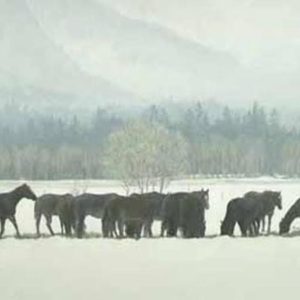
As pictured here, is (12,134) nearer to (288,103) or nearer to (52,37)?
(52,37)

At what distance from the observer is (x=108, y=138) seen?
3678 mm

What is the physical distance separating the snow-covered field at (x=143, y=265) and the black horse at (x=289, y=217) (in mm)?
29

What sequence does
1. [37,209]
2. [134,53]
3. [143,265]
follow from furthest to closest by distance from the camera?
[134,53] → [37,209] → [143,265]

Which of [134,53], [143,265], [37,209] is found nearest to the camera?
[143,265]

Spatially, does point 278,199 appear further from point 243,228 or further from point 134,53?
point 134,53

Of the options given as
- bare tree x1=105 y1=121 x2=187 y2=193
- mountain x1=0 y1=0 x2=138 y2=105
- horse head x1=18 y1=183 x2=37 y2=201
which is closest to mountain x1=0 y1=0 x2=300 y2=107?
mountain x1=0 y1=0 x2=138 y2=105

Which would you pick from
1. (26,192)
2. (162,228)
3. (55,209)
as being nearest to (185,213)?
(162,228)

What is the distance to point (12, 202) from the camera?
3602mm

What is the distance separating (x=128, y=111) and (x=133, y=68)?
205mm

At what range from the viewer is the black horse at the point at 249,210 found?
366 cm

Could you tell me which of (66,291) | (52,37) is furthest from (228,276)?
(52,37)

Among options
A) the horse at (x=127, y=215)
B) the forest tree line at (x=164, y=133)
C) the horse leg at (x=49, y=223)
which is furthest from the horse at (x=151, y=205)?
the horse leg at (x=49, y=223)

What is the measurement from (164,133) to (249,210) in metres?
0.51

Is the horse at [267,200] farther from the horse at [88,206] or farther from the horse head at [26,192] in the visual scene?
the horse head at [26,192]
